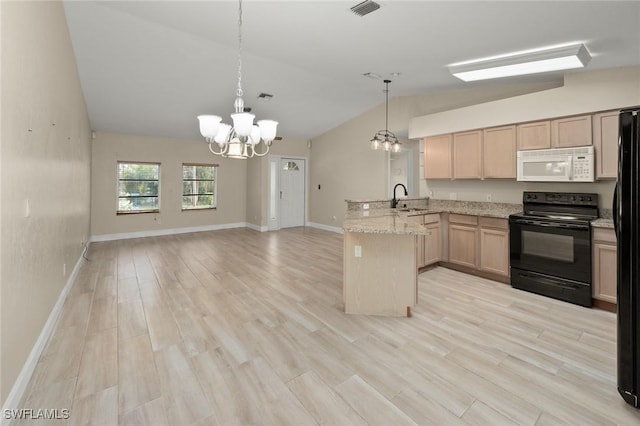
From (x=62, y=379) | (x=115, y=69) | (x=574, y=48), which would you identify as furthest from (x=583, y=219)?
(x=115, y=69)

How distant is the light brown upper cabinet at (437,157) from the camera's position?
480 centimetres

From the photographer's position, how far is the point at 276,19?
308cm

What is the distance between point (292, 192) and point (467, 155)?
204 inches

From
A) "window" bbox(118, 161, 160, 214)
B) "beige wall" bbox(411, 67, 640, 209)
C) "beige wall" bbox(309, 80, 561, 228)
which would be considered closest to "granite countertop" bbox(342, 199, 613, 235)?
"beige wall" bbox(411, 67, 640, 209)

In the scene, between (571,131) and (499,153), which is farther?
(499,153)

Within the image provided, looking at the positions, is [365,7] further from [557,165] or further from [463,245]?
[463,245]

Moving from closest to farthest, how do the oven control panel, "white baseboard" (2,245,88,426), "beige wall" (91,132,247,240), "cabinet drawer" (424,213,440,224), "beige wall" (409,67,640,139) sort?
"white baseboard" (2,245,88,426) → "beige wall" (409,67,640,139) → the oven control panel → "cabinet drawer" (424,213,440,224) → "beige wall" (91,132,247,240)

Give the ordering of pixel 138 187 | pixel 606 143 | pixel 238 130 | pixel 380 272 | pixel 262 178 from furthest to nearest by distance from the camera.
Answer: pixel 262 178 < pixel 138 187 < pixel 606 143 < pixel 380 272 < pixel 238 130

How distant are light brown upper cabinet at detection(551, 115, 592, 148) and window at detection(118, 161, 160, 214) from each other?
8.02 m

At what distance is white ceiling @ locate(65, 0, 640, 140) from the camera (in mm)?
2674

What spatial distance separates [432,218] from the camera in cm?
452

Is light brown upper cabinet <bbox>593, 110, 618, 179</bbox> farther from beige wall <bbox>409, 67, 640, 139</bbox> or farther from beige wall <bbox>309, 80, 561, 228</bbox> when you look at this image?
beige wall <bbox>309, 80, 561, 228</bbox>

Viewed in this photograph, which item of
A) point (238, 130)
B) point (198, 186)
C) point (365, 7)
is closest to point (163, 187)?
point (198, 186)

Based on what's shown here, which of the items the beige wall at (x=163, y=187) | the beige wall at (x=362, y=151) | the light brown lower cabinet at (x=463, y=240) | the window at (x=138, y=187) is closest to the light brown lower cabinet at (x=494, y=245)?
the light brown lower cabinet at (x=463, y=240)
